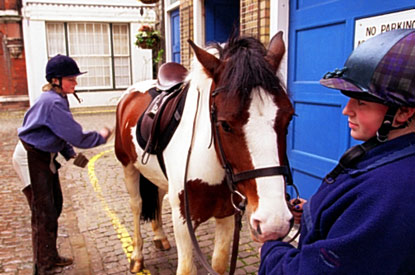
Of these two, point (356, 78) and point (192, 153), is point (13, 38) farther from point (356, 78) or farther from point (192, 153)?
point (356, 78)

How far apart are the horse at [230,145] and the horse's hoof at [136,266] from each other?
1125 millimetres

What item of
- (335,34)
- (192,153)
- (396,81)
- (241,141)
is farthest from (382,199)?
(335,34)

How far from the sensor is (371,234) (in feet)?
3.17

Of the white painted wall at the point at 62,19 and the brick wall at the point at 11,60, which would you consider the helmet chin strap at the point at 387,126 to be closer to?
the white painted wall at the point at 62,19

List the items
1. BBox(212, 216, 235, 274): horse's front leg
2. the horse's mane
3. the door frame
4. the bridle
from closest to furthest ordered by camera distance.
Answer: the bridle
the horse's mane
BBox(212, 216, 235, 274): horse's front leg
the door frame

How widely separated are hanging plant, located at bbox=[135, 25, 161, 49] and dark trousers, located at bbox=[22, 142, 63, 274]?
20.8 ft

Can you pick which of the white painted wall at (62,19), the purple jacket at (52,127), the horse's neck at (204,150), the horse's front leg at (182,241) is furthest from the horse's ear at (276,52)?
the white painted wall at (62,19)

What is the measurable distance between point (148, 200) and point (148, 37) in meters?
6.22

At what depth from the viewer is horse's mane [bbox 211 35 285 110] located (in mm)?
1704

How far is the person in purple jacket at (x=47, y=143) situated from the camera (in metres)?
3.00

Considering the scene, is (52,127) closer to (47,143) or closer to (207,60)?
(47,143)

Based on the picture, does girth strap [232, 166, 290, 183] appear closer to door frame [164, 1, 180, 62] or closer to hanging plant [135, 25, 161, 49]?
door frame [164, 1, 180, 62]

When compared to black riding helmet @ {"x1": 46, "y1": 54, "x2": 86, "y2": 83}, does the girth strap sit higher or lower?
lower

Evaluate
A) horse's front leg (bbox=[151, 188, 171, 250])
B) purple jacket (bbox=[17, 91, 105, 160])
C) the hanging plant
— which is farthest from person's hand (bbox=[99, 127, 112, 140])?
the hanging plant
